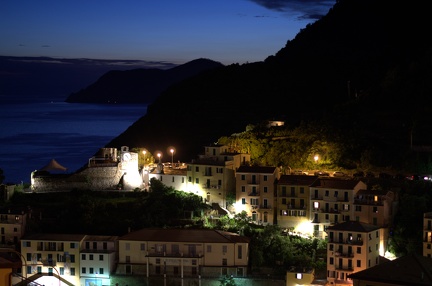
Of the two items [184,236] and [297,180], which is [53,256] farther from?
[297,180]

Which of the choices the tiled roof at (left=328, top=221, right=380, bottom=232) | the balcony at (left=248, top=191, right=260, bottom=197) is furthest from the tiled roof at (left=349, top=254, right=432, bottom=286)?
the balcony at (left=248, top=191, right=260, bottom=197)

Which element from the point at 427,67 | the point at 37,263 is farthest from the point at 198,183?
the point at 427,67

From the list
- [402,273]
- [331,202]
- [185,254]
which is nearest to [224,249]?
[185,254]

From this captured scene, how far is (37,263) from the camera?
2845cm

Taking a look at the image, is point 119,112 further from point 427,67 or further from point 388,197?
point 388,197

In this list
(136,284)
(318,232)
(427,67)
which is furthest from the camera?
(427,67)

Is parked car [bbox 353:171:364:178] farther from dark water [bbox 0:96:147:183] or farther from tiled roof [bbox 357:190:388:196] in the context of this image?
dark water [bbox 0:96:147:183]

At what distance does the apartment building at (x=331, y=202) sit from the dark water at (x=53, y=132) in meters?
21.1

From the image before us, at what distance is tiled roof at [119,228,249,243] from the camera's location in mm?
27969

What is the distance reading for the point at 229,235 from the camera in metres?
28.3

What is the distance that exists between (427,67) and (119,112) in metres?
59.7

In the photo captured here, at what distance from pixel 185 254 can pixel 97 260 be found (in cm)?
312

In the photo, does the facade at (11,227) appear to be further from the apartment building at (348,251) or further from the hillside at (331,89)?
the hillside at (331,89)

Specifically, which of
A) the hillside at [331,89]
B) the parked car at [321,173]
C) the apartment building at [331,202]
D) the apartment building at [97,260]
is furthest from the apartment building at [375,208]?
the apartment building at [97,260]
